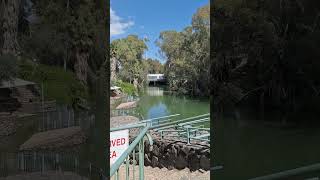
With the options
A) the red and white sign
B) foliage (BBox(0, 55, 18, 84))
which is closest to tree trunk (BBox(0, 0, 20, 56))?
foliage (BBox(0, 55, 18, 84))

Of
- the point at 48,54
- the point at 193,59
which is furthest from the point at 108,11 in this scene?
the point at 193,59

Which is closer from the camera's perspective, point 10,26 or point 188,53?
point 10,26

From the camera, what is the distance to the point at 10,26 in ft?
5.57

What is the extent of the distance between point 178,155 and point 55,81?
162 inches

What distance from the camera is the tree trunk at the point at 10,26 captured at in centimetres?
165

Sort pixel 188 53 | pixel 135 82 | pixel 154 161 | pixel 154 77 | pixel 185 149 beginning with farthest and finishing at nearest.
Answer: pixel 154 77 → pixel 135 82 → pixel 188 53 → pixel 154 161 → pixel 185 149

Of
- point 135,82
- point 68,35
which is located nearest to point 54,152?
point 68,35

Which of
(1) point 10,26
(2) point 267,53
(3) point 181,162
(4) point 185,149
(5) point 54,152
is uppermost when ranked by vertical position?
(1) point 10,26

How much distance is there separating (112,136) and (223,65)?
0.71m

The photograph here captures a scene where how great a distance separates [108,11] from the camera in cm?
195

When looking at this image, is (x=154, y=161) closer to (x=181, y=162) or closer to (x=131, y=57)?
(x=181, y=162)

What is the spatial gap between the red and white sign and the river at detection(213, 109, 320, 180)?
497mm

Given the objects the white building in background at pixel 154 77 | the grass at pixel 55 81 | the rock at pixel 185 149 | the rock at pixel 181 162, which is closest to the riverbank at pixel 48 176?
the grass at pixel 55 81

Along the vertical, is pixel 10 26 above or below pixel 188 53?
below
